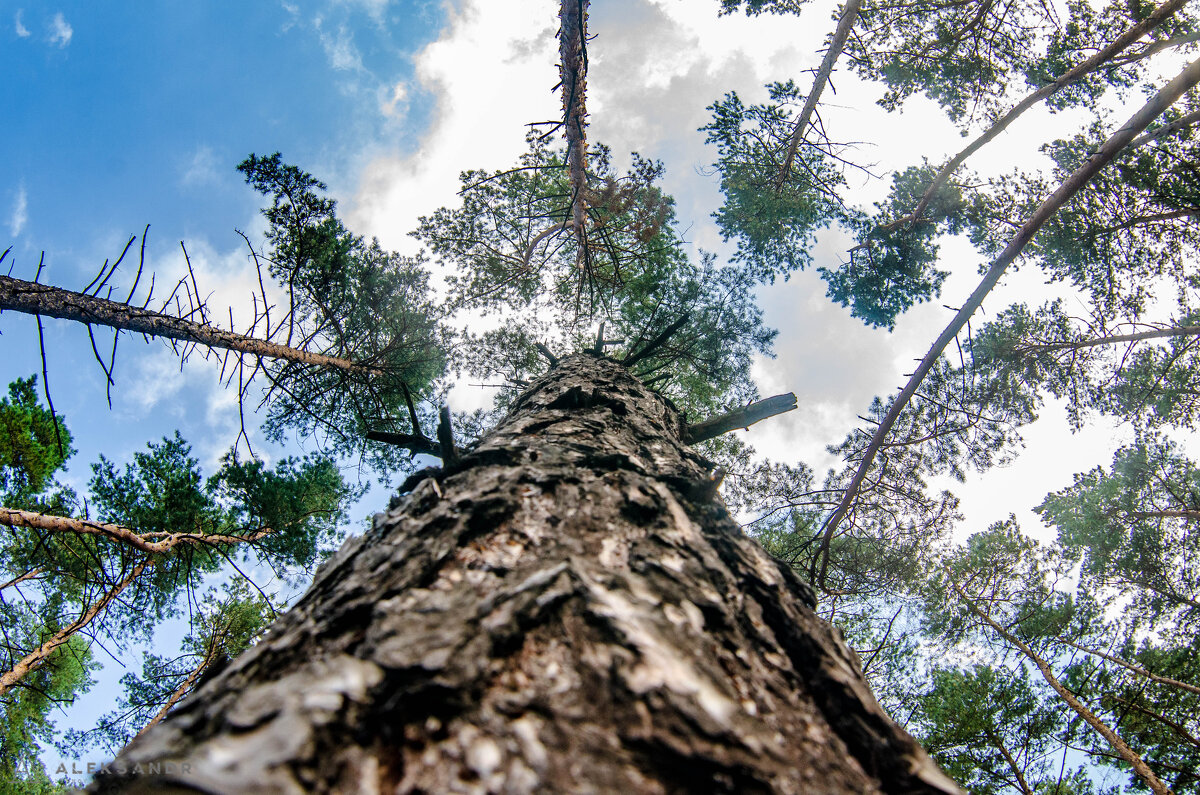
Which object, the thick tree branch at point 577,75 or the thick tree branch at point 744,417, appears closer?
the thick tree branch at point 744,417

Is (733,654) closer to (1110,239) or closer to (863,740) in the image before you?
(863,740)

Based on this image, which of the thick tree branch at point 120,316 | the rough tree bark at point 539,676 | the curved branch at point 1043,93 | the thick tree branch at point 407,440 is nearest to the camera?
the rough tree bark at point 539,676

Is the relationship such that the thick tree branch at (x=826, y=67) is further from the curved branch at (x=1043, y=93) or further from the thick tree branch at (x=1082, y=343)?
the thick tree branch at (x=1082, y=343)

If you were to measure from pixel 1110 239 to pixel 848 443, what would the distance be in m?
4.40

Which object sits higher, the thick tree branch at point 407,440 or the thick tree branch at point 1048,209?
Answer: the thick tree branch at point 1048,209

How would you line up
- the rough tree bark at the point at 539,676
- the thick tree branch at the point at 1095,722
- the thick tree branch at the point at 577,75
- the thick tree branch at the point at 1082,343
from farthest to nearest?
1. the thick tree branch at the point at 1082,343
2. the thick tree branch at the point at 1095,722
3. the thick tree branch at the point at 577,75
4. the rough tree bark at the point at 539,676

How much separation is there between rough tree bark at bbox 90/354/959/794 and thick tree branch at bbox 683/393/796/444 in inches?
86.4

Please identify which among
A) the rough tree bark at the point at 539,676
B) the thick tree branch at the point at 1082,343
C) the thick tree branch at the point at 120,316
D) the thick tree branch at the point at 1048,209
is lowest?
the rough tree bark at the point at 539,676

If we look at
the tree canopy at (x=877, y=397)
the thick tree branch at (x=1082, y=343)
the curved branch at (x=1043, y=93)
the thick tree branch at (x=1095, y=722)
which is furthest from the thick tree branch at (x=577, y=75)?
the thick tree branch at (x=1095, y=722)

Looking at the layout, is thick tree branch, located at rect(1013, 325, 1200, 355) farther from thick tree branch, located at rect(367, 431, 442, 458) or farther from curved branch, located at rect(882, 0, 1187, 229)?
thick tree branch, located at rect(367, 431, 442, 458)

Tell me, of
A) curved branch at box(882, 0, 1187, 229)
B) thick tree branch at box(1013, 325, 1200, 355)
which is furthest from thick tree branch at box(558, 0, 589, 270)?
thick tree branch at box(1013, 325, 1200, 355)

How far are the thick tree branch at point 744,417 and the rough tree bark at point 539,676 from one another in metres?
2.19

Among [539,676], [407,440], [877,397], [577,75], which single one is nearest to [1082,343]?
[877,397]

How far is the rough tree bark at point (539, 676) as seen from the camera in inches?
26.7
